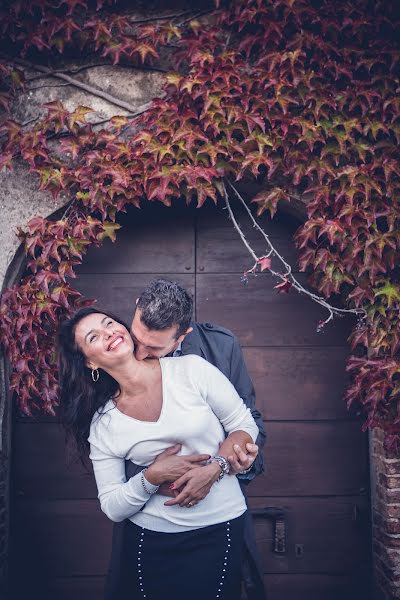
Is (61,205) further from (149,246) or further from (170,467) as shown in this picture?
(170,467)

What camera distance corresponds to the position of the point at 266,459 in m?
2.89

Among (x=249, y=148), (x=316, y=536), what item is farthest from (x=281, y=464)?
(x=249, y=148)

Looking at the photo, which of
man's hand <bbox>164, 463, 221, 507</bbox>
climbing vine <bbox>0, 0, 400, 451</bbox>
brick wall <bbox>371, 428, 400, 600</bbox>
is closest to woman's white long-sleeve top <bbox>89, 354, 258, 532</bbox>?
man's hand <bbox>164, 463, 221, 507</bbox>

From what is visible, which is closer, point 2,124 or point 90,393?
point 90,393

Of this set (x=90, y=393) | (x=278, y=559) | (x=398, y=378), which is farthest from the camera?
(x=278, y=559)

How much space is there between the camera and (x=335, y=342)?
9.62 feet

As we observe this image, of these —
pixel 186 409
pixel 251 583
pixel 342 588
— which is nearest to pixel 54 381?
pixel 186 409

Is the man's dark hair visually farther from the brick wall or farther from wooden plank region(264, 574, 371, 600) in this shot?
wooden plank region(264, 574, 371, 600)

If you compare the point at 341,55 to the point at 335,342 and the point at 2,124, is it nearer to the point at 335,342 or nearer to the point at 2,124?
the point at 335,342

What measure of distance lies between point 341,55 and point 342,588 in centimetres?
256

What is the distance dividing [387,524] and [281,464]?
0.55 metres

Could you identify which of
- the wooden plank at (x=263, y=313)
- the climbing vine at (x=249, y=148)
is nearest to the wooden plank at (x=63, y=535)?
the climbing vine at (x=249, y=148)

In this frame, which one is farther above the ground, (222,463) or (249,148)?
(249,148)

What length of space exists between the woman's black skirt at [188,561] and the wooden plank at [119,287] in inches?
45.7
